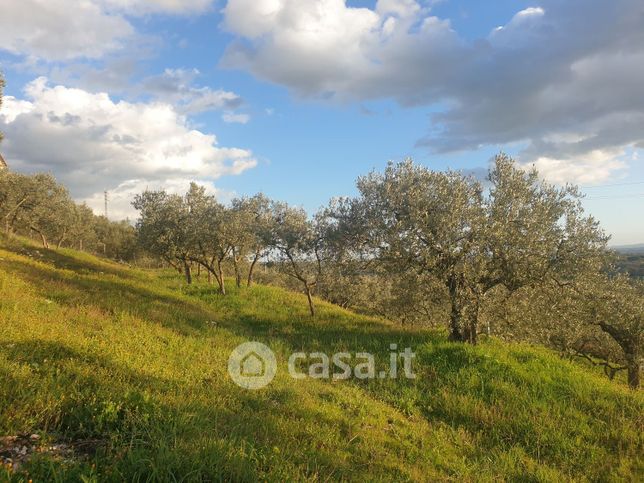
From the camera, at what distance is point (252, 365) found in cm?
1379

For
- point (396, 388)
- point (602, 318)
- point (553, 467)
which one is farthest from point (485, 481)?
point (602, 318)

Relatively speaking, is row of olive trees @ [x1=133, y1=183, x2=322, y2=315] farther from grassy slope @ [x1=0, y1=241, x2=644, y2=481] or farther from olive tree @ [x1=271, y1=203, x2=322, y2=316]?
grassy slope @ [x1=0, y1=241, x2=644, y2=481]

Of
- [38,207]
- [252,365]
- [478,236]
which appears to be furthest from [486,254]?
[38,207]

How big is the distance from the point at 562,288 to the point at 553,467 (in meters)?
10.6

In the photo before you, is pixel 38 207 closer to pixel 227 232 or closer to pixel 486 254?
pixel 227 232

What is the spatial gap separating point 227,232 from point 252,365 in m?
19.6

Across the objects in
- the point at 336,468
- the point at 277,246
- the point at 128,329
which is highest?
the point at 277,246

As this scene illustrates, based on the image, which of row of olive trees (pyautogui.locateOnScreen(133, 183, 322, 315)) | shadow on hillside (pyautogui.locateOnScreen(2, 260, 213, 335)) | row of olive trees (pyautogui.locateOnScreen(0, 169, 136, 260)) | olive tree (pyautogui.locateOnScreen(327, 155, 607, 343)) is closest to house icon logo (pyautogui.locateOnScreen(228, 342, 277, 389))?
shadow on hillside (pyautogui.locateOnScreen(2, 260, 213, 335))

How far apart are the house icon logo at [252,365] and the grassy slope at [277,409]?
46 cm

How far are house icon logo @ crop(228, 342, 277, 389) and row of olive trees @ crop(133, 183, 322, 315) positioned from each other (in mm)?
10581

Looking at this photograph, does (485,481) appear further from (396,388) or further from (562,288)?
(562,288)

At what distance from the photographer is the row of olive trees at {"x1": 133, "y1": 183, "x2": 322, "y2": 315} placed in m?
27.6

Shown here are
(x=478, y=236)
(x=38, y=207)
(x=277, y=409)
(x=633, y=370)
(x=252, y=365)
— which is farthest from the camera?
(x=38, y=207)

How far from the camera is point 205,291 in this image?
32.8m
